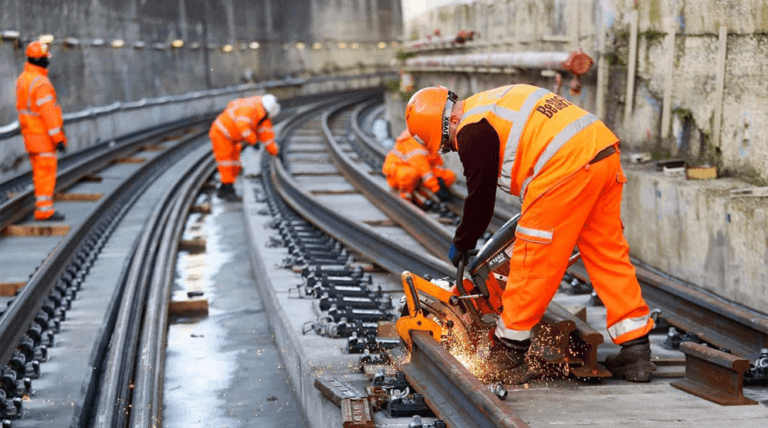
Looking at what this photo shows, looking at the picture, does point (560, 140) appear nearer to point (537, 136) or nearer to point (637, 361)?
point (537, 136)

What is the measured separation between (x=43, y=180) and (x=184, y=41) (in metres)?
16.0

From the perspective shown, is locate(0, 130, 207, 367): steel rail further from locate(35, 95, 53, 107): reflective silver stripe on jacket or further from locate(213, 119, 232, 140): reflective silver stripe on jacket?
locate(213, 119, 232, 140): reflective silver stripe on jacket

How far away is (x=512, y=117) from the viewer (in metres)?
4.17

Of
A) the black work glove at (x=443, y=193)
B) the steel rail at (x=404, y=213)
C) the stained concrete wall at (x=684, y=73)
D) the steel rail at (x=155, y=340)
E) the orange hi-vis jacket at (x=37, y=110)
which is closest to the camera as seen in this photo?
the steel rail at (x=155, y=340)

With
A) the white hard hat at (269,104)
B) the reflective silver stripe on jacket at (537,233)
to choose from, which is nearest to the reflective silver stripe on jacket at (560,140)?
the reflective silver stripe on jacket at (537,233)

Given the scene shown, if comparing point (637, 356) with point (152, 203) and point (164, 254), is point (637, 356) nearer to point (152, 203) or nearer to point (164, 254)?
point (164, 254)

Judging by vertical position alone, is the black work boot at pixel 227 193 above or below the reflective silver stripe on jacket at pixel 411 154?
below

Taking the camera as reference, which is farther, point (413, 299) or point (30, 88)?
point (30, 88)

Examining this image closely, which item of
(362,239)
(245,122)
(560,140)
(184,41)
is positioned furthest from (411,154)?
(184,41)

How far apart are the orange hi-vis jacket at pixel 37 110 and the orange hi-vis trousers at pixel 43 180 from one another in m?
0.08

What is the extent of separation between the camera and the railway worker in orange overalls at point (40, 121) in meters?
10.1

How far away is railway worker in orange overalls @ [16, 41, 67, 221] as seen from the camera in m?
10.1

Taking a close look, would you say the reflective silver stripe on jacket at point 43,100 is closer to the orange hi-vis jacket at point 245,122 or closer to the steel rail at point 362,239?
the orange hi-vis jacket at point 245,122

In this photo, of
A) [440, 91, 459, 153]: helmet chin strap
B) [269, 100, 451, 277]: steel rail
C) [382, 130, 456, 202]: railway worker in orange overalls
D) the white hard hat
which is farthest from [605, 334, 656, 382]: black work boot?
the white hard hat
